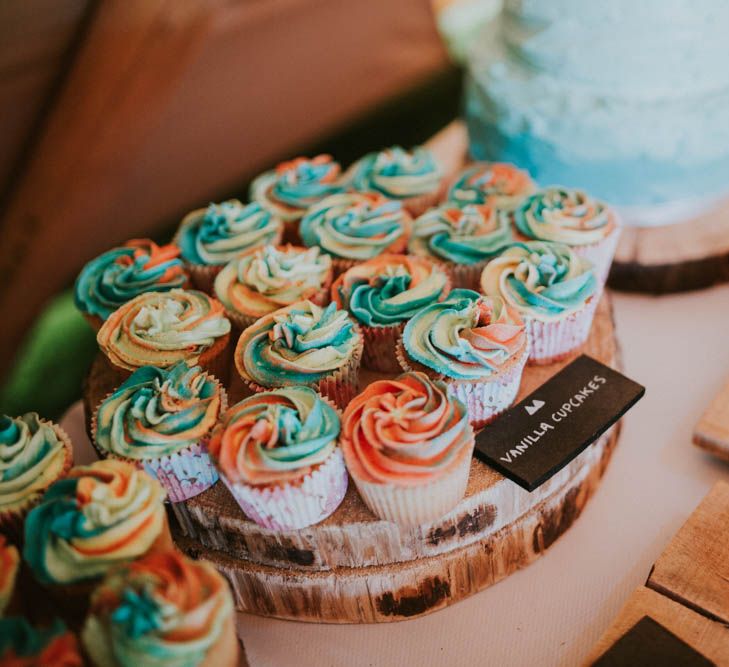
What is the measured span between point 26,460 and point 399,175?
1.50m

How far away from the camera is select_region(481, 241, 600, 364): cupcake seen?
69.6 inches

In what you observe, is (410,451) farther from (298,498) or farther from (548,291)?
(548,291)

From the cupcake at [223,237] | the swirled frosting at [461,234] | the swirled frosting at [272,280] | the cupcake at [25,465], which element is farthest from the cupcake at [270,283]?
the cupcake at [25,465]

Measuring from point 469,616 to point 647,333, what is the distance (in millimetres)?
1180

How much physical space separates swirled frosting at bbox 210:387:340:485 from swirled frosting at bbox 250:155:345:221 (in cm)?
99

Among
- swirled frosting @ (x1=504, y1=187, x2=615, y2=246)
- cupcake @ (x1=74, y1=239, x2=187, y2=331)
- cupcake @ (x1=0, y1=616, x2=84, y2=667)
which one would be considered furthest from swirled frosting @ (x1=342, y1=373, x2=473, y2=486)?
cupcake @ (x1=74, y1=239, x2=187, y2=331)

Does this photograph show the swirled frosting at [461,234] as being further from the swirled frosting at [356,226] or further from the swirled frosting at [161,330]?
the swirled frosting at [161,330]

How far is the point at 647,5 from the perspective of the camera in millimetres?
2027

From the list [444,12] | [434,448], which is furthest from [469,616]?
[444,12]

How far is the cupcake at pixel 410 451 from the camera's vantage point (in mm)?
1396

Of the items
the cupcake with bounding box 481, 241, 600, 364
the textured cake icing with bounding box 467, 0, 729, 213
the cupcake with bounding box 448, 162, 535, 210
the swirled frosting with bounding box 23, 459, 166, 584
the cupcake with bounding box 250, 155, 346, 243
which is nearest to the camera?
the swirled frosting with bounding box 23, 459, 166, 584

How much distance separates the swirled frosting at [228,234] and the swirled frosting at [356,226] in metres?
0.12

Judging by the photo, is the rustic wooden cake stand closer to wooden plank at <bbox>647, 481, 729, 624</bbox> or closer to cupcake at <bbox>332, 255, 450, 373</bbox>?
wooden plank at <bbox>647, 481, 729, 624</bbox>

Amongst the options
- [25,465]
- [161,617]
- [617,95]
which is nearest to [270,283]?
[25,465]
